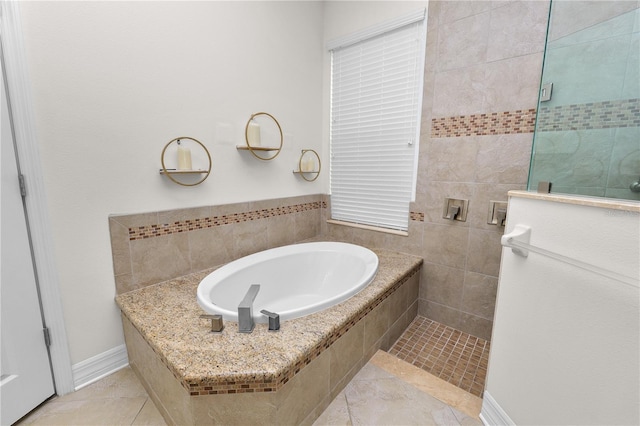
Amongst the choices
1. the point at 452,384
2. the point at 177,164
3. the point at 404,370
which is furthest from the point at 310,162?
the point at 452,384

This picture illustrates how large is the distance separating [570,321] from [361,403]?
977mm

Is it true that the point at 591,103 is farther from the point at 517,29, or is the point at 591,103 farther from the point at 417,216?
the point at 417,216

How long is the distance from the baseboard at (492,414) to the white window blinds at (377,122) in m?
1.27

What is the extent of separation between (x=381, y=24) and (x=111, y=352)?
288 centimetres

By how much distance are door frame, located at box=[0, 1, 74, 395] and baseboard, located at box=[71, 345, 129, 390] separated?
0.03 meters

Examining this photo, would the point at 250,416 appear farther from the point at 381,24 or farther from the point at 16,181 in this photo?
the point at 381,24

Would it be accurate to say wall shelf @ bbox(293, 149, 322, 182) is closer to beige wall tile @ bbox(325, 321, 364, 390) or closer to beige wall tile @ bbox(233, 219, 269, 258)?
beige wall tile @ bbox(233, 219, 269, 258)

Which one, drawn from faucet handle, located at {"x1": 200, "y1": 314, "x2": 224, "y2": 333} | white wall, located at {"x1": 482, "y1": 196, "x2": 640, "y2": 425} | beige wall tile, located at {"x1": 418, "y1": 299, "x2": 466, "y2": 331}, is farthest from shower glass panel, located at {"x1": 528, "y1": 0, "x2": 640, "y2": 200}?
faucet handle, located at {"x1": 200, "y1": 314, "x2": 224, "y2": 333}

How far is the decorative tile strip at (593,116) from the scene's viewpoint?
987mm

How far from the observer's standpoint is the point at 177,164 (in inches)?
66.7

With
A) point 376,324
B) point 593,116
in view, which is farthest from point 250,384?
point 593,116

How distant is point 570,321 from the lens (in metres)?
0.89

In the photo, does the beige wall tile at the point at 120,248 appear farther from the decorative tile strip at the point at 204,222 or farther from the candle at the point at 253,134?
the candle at the point at 253,134

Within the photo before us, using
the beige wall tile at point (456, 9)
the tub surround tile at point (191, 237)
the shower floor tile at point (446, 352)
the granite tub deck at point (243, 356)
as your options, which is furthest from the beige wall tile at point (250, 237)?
the beige wall tile at point (456, 9)
